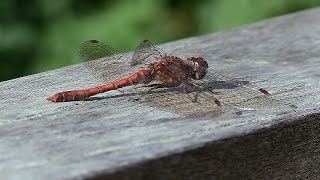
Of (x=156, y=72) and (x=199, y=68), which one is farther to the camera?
(x=156, y=72)

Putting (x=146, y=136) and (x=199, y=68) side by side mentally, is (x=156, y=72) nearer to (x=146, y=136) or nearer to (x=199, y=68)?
(x=199, y=68)

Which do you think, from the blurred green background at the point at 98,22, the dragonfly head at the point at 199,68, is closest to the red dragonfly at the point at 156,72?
the dragonfly head at the point at 199,68

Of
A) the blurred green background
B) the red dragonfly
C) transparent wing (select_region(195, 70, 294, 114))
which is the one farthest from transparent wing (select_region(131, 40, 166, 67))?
the blurred green background

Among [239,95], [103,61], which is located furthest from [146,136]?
[103,61]

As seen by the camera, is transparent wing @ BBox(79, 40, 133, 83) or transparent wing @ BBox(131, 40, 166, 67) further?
transparent wing @ BBox(131, 40, 166, 67)

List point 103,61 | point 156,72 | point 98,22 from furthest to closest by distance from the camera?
1. point 98,22
2. point 103,61
3. point 156,72

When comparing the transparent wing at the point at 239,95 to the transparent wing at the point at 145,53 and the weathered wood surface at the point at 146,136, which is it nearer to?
the weathered wood surface at the point at 146,136

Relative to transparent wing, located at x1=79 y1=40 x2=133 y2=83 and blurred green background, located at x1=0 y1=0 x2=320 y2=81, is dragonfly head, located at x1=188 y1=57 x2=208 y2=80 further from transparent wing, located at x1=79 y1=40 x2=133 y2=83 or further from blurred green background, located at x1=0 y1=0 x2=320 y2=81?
blurred green background, located at x1=0 y1=0 x2=320 y2=81
